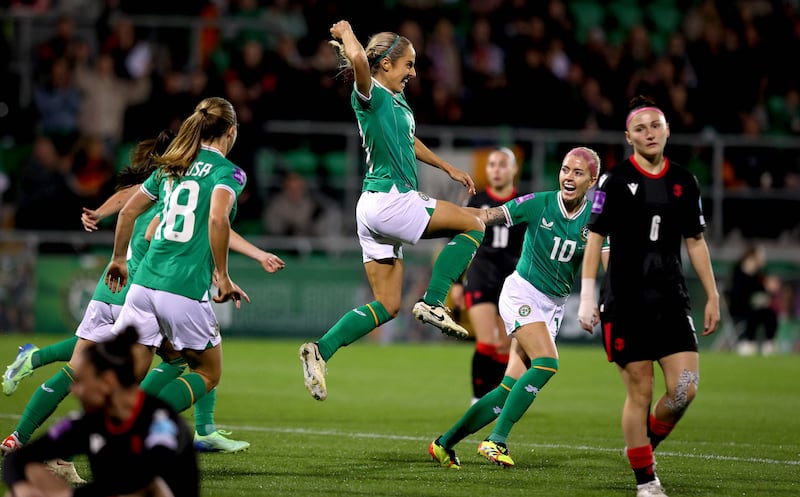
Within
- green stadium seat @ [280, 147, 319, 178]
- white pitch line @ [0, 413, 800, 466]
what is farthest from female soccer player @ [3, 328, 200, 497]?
green stadium seat @ [280, 147, 319, 178]

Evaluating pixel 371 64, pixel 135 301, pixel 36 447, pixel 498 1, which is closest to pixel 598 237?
pixel 371 64

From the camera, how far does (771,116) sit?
2239 centimetres

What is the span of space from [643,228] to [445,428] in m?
4.01

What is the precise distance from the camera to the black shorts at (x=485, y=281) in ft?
35.3

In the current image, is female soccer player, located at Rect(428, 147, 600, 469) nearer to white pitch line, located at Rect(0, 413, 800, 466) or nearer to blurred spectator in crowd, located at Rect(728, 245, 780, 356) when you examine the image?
white pitch line, located at Rect(0, 413, 800, 466)

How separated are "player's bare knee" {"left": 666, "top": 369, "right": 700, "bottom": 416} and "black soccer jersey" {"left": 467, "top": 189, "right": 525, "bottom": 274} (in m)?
3.93

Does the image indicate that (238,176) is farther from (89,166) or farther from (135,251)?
(89,166)

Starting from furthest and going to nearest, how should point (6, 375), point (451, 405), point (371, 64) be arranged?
point (451, 405) < point (6, 375) < point (371, 64)

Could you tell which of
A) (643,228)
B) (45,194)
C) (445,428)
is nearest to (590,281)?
(643,228)

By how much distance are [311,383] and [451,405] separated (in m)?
5.39

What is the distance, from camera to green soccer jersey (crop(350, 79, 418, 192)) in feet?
24.5

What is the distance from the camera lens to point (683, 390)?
6.83m

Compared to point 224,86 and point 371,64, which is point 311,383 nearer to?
point 371,64

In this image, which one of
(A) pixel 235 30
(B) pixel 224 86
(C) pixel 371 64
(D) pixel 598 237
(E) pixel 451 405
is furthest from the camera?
(A) pixel 235 30
